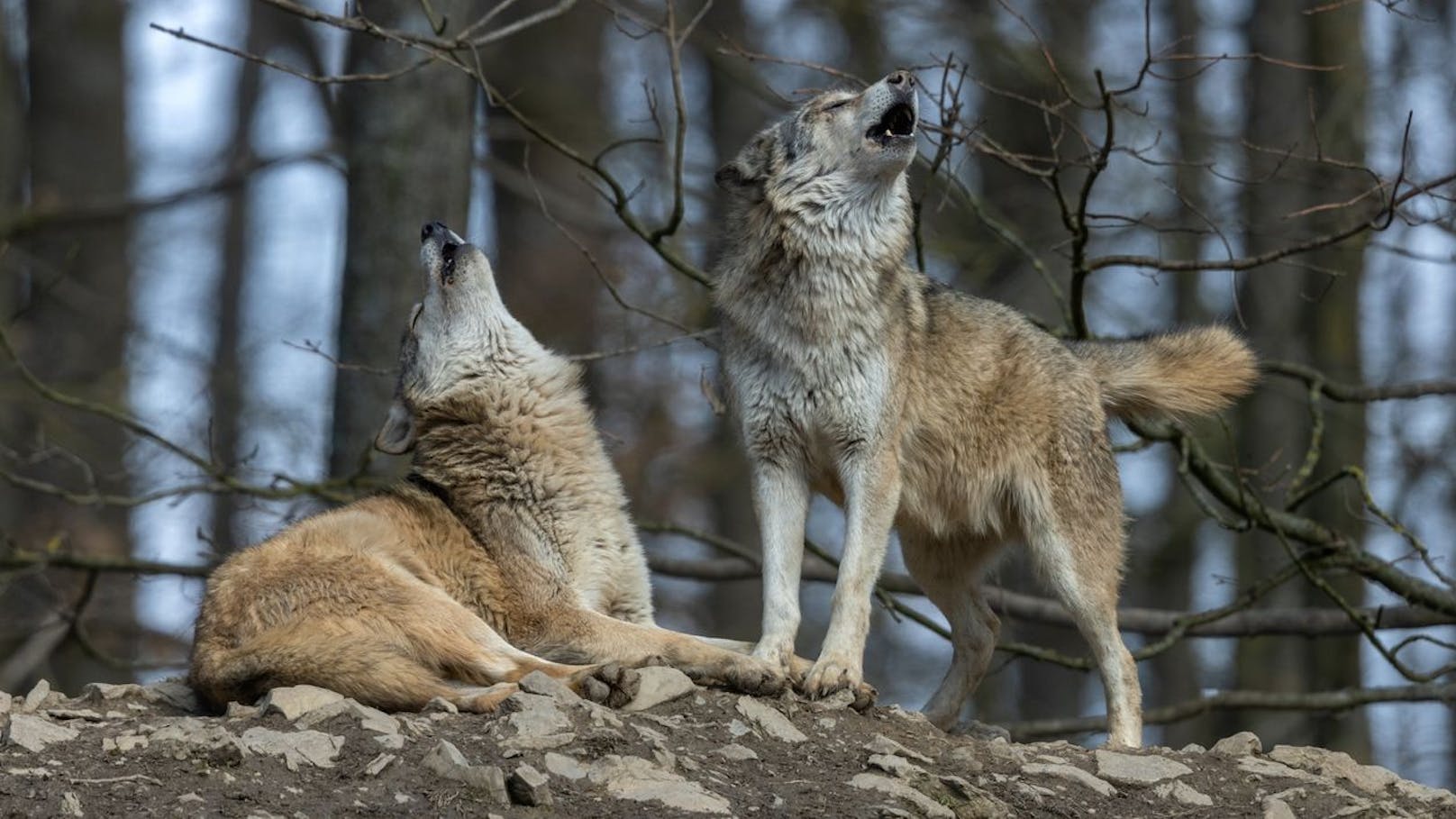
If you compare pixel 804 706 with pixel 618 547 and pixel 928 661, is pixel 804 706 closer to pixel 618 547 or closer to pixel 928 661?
pixel 618 547

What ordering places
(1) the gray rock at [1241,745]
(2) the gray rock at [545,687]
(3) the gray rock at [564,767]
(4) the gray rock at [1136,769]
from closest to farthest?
(3) the gray rock at [564,767] < (2) the gray rock at [545,687] < (4) the gray rock at [1136,769] < (1) the gray rock at [1241,745]

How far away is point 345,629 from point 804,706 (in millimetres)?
1870

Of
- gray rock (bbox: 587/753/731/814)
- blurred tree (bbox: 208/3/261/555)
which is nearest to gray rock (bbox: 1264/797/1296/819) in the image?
gray rock (bbox: 587/753/731/814)

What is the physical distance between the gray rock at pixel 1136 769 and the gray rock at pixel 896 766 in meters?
0.86

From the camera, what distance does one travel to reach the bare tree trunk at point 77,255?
615 inches

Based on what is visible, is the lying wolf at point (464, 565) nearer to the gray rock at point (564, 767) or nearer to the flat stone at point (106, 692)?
the flat stone at point (106, 692)

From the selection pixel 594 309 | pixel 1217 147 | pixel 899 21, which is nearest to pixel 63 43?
pixel 594 309

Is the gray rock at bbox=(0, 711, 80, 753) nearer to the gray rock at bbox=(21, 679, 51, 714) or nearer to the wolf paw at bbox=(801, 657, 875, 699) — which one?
the gray rock at bbox=(21, 679, 51, 714)

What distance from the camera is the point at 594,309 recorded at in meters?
17.3

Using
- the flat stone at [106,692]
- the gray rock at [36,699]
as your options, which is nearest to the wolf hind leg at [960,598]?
the flat stone at [106,692]

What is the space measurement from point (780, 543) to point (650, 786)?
6.25ft

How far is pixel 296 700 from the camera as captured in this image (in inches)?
246

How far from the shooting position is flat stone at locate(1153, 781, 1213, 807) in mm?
6445

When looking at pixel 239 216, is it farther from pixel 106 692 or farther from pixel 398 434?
pixel 106 692
